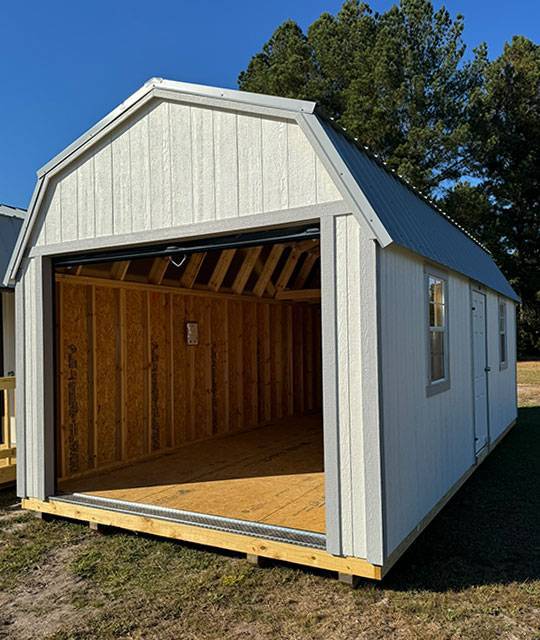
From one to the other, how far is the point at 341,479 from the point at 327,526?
33cm

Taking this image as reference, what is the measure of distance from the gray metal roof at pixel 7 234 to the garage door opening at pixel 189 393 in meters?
1.98

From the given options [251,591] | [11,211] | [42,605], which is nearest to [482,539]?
[251,591]

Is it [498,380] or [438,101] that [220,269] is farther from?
[438,101]

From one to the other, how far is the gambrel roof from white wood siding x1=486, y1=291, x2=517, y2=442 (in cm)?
242

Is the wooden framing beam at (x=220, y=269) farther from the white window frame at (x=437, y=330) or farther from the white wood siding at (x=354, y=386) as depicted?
the white wood siding at (x=354, y=386)

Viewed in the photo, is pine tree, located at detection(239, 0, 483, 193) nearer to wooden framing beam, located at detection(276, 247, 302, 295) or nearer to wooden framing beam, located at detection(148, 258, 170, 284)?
wooden framing beam, located at detection(276, 247, 302, 295)

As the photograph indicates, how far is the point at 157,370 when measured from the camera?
685cm

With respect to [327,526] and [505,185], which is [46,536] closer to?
[327,526]

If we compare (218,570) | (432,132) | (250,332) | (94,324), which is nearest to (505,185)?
(432,132)

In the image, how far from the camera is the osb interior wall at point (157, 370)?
5.82 metres

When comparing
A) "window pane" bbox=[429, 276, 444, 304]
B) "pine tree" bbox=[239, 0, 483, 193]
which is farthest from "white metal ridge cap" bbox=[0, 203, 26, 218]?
"pine tree" bbox=[239, 0, 483, 193]

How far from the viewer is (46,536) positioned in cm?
462

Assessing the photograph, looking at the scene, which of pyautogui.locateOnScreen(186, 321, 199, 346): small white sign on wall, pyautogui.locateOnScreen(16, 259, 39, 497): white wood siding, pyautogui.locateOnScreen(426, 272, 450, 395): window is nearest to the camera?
pyautogui.locateOnScreen(426, 272, 450, 395): window

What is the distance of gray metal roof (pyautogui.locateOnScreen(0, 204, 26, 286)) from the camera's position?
24.6ft
